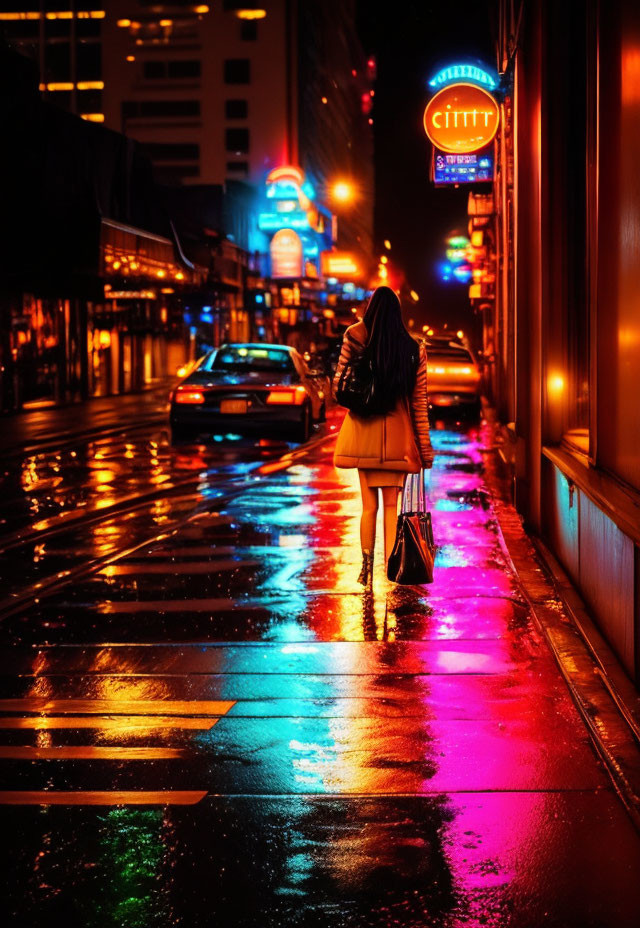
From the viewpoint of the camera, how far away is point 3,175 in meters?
26.1

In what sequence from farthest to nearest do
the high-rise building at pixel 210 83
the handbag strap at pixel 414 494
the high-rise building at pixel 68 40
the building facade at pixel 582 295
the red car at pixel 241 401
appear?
the high-rise building at pixel 68 40 → the high-rise building at pixel 210 83 → the red car at pixel 241 401 → the handbag strap at pixel 414 494 → the building facade at pixel 582 295

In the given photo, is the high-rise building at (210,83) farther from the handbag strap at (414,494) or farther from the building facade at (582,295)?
the handbag strap at (414,494)

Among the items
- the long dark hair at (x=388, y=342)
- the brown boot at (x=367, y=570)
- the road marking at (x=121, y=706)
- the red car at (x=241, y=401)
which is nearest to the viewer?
the road marking at (x=121, y=706)

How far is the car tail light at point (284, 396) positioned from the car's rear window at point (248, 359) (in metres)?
0.61

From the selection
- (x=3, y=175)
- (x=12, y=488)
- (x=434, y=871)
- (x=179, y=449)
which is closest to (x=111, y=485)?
(x=12, y=488)

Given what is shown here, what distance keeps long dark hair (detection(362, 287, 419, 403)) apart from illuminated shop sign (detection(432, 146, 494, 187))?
1504cm

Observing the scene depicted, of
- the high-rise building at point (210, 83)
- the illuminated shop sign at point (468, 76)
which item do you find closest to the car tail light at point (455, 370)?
the illuminated shop sign at point (468, 76)

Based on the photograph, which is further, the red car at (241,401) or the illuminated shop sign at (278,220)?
the illuminated shop sign at (278,220)

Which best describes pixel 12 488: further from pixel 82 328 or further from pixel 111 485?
pixel 82 328

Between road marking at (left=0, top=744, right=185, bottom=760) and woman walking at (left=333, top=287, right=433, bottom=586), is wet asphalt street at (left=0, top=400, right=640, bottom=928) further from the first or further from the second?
woman walking at (left=333, top=287, right=433, bottom=586)

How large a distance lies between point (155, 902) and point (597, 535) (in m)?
4.03

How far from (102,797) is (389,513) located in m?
4.51

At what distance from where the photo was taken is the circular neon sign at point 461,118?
20.6 m

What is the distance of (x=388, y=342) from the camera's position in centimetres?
826
